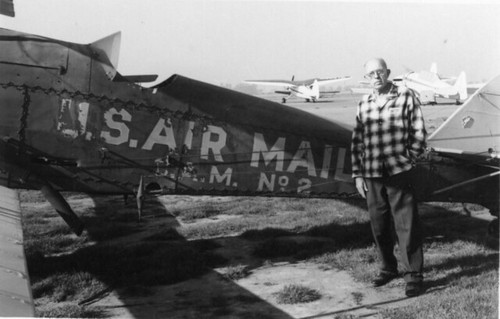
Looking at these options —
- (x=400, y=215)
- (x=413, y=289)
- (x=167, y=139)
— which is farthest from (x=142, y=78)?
(x=413, y=289)

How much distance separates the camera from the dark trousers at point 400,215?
4.34m

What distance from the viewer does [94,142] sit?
5.16m

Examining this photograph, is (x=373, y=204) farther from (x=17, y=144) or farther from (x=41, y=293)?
(x=17, y=144)

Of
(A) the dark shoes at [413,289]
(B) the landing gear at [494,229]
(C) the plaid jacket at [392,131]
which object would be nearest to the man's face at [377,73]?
(C) the plaid jacket at [392,131]

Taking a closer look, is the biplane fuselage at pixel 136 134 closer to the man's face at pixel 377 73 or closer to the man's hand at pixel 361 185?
the man's hand at pixel 361 185

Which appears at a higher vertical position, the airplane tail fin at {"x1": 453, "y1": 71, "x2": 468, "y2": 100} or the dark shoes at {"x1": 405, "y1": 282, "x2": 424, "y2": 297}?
the airplane tail fin at {"x1": 453, "y1": 71, "x2": 468, "y2": 100}

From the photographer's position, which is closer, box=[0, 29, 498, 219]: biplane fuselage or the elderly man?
the elderly man

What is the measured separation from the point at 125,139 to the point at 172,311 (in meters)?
2.06

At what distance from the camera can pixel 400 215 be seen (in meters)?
4.39

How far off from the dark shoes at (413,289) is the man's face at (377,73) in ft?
6.20

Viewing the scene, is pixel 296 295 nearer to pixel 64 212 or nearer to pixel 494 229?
pixel 64 212

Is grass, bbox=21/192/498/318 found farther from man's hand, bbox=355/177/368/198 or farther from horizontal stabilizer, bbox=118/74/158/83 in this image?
horizontal stabilizer, bbox=118/74/158/83

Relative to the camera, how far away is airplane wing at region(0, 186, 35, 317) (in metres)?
2.34

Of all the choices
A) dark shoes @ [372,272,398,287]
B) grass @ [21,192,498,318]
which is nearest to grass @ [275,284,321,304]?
grass @ [21,192,498,318]
